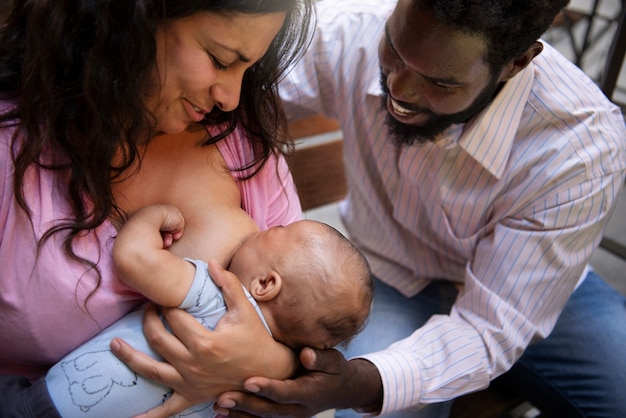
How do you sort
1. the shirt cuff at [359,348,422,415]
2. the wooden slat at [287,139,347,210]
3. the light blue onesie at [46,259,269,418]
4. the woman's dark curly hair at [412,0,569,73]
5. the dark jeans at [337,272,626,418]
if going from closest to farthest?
1. the light blue onesie at [46,259,269,418]
2. the woman's dark curly hair at [412,0,569,73]
3. the shirt cuff at [359,348,422,415]
4. the dark jeans at [337,272,626,418]
5. the wooden slat at [287,139,347,210]

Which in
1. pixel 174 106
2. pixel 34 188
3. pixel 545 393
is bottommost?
pixel 545 393

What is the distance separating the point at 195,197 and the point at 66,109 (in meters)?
0.32

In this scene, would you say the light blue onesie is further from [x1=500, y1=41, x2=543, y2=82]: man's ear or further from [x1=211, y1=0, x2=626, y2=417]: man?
[x1=500, y1=41, x2=543, y2=82]: man's ear

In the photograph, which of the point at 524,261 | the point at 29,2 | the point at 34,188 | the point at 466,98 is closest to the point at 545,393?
the point at 524,261

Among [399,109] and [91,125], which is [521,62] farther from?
[91,125]

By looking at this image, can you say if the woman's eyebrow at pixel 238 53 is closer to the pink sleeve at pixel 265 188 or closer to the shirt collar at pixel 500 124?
the pink sleeve at pixel 265 188

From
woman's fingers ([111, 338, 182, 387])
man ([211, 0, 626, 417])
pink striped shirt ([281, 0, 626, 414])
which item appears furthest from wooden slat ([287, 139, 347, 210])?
woman's fingers ([111, 338, 182, 387])

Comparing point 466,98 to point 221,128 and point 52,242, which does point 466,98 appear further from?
point 52,242

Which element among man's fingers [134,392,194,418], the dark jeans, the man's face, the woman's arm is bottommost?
the dark jeans

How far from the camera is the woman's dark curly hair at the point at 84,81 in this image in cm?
99

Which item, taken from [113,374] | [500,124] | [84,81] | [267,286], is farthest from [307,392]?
[500,124]

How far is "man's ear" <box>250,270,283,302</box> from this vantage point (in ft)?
3.92

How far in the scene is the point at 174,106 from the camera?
1.12 m

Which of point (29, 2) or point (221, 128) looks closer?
point (29, 2)
